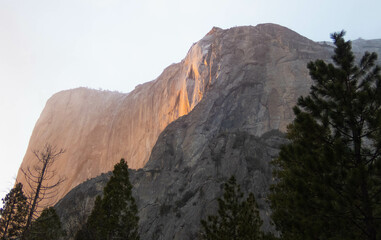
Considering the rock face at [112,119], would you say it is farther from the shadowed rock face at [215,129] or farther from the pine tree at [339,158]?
the pine tree at [339,158]

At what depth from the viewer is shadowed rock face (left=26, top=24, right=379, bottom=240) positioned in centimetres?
2923

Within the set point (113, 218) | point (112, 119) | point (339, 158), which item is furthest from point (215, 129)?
point (112, 119)

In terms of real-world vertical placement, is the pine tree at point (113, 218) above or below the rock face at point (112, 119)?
below

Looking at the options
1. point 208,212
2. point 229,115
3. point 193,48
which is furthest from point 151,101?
point 208,212

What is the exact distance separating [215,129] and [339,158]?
3070cm

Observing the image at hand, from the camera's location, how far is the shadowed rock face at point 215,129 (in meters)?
29.2

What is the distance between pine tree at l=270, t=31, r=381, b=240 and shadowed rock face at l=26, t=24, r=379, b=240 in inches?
560

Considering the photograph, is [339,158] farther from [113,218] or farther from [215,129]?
[215,129]

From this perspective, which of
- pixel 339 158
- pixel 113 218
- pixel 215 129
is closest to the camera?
pixel 339 158

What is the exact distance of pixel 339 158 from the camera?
378 inches

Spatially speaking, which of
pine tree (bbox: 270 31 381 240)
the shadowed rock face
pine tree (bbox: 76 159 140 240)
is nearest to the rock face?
the shadowed rock face

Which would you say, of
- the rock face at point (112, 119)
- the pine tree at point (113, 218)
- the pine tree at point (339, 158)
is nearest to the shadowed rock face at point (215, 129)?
the rock face at point (112, 119)

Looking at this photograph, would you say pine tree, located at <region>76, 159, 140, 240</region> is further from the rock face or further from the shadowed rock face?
the rock face

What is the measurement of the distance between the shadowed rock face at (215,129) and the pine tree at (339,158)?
14225mm
